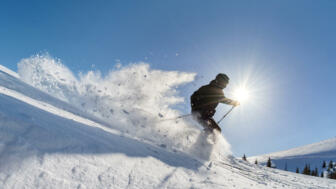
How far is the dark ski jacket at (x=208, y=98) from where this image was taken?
376 inches

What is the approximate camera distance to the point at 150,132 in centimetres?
934

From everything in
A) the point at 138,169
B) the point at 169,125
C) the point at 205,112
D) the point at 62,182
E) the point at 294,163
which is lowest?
the point at 62,182

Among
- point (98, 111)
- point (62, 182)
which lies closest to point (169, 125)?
point (98, 111)

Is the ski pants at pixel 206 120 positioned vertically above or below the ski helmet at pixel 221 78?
below

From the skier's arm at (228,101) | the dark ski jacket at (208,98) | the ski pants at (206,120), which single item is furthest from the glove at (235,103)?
the ski pants at (206,120)

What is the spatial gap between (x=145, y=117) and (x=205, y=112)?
11.0 ft

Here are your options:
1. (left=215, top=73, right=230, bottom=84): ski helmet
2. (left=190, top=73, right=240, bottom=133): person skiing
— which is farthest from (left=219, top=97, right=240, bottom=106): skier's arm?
(left=215, top=73, right=230, bottom=84): ski helmet

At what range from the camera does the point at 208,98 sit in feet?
31.5

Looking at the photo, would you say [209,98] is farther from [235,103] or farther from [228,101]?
[235,103]

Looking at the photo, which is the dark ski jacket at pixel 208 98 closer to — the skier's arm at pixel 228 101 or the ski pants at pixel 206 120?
the skier's arm at pixel 228 101

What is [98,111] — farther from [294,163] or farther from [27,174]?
[294,163]

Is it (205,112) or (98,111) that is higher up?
(205,112)

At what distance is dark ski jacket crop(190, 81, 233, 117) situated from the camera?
31.4 feet

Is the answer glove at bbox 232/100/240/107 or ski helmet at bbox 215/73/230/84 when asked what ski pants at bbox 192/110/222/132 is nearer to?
glove at bbox 232/100/240/107
